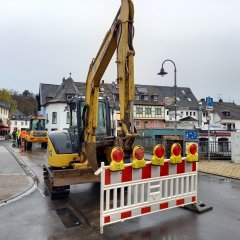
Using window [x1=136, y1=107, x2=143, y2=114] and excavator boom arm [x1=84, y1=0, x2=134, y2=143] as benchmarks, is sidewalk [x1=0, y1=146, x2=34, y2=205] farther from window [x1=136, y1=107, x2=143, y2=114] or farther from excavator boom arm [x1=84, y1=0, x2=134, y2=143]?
window [x1=136, y1=107, x2=143, y2=114]

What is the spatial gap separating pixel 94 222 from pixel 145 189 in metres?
1.23

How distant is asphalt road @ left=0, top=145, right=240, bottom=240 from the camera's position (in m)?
5.77

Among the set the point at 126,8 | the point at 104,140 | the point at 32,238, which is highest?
the point at 126,8

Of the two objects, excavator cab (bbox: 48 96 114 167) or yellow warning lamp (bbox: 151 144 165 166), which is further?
excavator cab (bbox: 48 96 114 167)

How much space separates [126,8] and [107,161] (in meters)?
4.09

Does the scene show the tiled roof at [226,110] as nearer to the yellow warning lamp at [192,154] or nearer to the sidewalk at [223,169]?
the sidewalk at [223,169]

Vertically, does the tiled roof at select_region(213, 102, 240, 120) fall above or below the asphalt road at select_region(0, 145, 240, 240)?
above

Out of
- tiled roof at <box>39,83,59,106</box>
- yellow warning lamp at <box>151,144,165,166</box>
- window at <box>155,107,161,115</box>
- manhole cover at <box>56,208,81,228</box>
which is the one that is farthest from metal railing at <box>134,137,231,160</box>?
tiled roof at <box>39,83,59,106</box>

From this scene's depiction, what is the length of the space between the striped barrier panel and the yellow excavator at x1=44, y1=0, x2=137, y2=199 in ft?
1.11

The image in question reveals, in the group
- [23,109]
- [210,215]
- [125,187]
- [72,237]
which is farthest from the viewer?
[23,109]

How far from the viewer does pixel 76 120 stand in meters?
9.46

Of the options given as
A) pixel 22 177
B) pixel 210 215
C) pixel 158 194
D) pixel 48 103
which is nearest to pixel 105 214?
pixel 158 194

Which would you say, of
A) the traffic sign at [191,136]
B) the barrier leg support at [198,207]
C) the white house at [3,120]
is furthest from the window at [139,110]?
the barrier leg support at [198,207]

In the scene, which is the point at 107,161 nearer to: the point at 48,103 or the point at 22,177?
the point at 22,177
